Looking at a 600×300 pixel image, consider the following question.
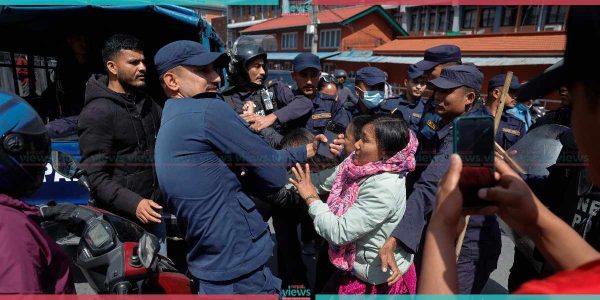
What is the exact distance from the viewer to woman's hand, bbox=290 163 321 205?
194 cm

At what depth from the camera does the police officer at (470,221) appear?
1.97m

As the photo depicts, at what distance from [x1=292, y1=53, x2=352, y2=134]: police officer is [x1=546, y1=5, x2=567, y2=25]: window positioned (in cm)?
2280

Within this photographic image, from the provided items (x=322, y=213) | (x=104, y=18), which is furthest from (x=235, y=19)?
(x=322, y=213)

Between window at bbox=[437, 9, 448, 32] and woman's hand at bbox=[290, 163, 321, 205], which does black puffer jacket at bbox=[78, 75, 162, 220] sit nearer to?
woman's hand at bbox=[290, 163, 321, 205]

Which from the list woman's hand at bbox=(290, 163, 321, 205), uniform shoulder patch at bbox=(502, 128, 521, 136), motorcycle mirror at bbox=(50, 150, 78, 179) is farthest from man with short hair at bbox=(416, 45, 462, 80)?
motorcycle mirror at bbox=(50, 150, 78, 179)

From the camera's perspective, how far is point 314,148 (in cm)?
211

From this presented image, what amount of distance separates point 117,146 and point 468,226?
7.05 ft

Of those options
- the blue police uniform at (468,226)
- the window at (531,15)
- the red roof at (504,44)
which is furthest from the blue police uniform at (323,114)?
the window at (531,15)

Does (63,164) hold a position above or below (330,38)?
above

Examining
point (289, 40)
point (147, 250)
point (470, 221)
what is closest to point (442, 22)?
point (289, 40)

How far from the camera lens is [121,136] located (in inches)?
93.6

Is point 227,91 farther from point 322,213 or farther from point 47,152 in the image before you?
point 47,152

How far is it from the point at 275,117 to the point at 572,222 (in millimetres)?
1835

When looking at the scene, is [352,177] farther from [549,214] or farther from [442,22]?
[442,22]
